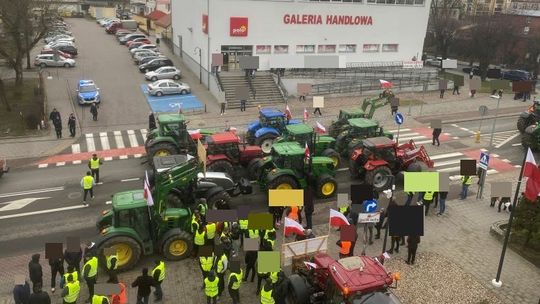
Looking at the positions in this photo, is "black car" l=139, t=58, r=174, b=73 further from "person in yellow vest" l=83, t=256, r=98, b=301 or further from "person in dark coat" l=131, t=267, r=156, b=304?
"person in dark coat" l=131, t=267, r=156, b=304

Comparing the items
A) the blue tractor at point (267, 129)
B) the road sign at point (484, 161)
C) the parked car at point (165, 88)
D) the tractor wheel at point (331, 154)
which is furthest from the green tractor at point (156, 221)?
the parked car at point (165, 88)

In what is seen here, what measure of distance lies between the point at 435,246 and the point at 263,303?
7074 millimetres

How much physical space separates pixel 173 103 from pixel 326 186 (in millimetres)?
17802

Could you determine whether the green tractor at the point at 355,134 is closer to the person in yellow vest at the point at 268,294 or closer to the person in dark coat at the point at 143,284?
the person in yellow vest at the point at 268,294

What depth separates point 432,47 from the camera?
221 ft

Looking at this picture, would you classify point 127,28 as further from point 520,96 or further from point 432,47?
point 520,96

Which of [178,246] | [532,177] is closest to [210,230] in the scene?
[178,246]

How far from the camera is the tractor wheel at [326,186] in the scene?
1747 cm

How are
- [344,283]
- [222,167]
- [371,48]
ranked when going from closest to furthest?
[344,283], [222,167], [371,48]

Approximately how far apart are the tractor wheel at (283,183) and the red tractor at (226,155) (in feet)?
7.45

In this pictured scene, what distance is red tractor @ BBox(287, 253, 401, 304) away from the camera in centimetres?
984

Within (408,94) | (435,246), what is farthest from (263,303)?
(408,94)

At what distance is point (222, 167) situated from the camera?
1831cm

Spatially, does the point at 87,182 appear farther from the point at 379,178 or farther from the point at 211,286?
the point at 379,178
